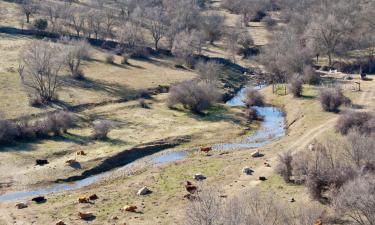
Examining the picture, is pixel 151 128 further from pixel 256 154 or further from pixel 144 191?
pixel 144 191

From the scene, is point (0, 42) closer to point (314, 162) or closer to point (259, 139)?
point (259, 139)

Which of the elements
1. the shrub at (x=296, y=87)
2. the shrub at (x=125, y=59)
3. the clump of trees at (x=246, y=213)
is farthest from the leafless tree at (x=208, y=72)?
the clump of trees at (x=246, y=213)


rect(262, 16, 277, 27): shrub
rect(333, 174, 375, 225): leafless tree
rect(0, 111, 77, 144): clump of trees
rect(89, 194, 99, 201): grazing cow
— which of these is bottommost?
rect(89, 194, 99, 201): grazing cow

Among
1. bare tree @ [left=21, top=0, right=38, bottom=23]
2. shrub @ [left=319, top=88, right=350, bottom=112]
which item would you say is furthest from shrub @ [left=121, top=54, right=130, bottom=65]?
shrub @ [left=319, top=88, right=350, bottom=112]

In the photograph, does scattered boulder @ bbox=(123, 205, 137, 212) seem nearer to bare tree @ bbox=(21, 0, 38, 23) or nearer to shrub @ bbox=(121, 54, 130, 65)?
shrub @ bbox=(121, 54, 130, 65)

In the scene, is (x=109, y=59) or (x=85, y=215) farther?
(x=109, y=59)

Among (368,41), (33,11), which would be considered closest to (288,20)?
(368,41)

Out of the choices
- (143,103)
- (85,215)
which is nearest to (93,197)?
(85,215)
